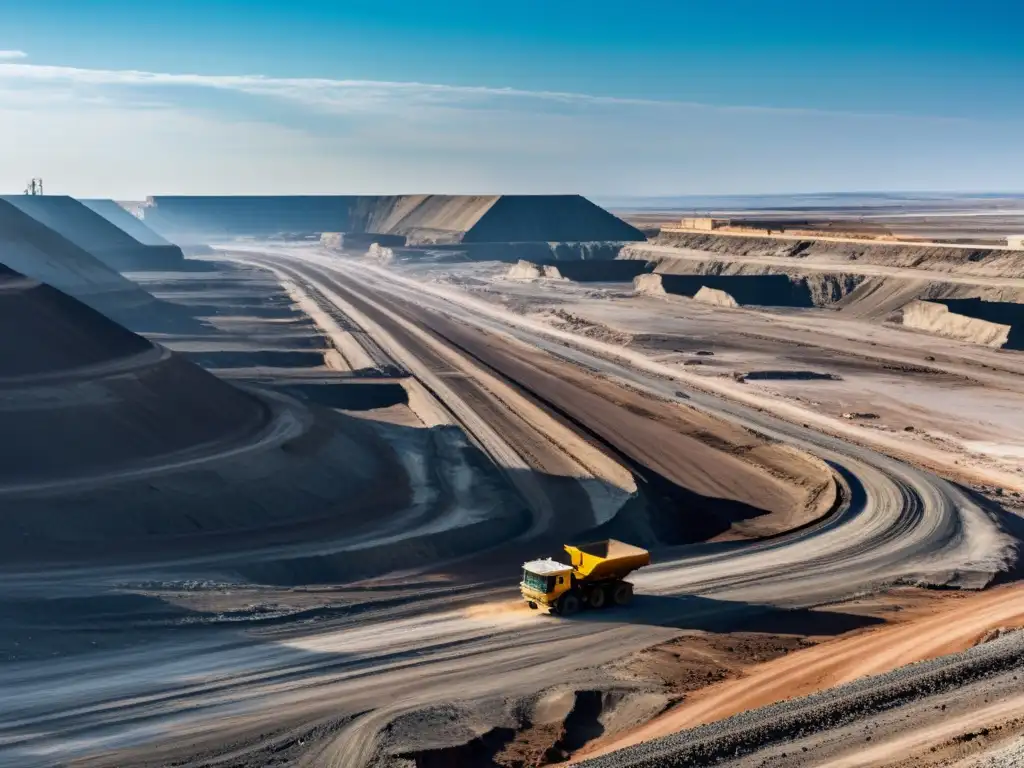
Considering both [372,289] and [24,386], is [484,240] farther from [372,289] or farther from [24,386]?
[24,386]

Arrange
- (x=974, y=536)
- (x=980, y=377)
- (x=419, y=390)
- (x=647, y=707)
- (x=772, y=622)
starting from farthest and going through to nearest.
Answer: (x=980, y=377) < (x=419, y=390) < (x=974, y=536) < (x=772, y=622) < (x=647, y=707)

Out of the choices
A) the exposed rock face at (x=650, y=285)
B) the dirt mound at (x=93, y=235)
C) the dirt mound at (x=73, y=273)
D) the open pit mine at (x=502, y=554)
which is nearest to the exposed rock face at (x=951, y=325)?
the open pit mine at (x=502, y=554)

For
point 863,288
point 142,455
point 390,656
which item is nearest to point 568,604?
point 390,656

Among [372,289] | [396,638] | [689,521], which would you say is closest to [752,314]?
[372,289]

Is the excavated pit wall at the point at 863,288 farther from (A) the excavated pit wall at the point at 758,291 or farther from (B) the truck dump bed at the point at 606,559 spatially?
(B) the truck dump bed at the point at 606,559

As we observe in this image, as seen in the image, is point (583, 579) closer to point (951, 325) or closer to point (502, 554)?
point (502, 554)

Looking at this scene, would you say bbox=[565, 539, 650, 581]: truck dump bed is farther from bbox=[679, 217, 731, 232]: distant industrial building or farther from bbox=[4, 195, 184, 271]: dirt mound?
bbox=[679, 217, 731, 232]: distant industrial building
